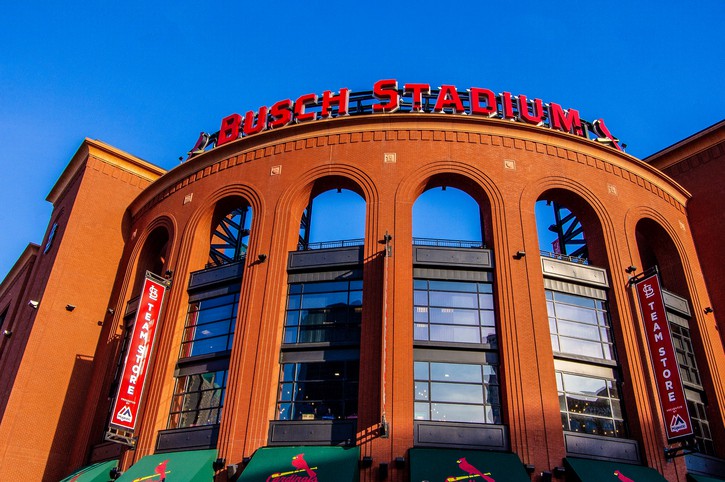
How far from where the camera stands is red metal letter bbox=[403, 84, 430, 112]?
31.4 m

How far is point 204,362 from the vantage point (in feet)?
88.4

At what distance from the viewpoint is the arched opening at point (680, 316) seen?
1037 inches

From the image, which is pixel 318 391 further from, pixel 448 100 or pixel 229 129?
pixel 229 129

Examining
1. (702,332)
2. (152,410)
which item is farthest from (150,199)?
(702,332)

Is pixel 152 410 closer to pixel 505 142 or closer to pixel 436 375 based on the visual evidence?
pixel 436 375

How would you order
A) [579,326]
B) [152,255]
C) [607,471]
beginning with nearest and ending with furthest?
[607,471]
[579,326]
[152,255]

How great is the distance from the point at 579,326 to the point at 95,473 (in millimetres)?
21274

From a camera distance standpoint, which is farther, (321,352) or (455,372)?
(321,352)

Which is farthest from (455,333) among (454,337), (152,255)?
(152,255)

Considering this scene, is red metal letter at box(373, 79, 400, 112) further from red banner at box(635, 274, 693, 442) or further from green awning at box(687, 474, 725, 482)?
green awning at box(687, 474, 725, 482)

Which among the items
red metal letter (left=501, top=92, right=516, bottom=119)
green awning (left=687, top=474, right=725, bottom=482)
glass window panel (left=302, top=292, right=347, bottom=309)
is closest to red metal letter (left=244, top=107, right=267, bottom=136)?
glass window panel (left=302, top=292, right=347, bottom=309)

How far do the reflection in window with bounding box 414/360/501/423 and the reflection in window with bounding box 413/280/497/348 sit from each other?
1.14 metres

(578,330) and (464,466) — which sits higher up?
(578,330)

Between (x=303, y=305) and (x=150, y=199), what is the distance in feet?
46.4
